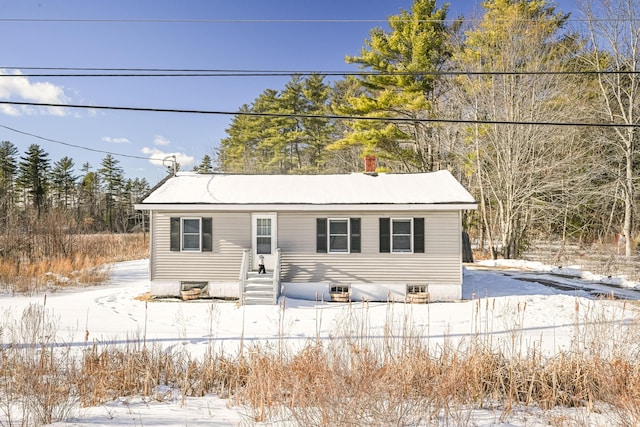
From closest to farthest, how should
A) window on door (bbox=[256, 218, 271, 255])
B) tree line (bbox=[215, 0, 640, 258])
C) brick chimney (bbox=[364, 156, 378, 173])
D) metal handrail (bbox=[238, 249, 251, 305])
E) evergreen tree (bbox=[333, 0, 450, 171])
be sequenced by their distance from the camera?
metal handrail (bbox=[238, 249, 251, 305])
window on door (bbox=[256, 218, 271, 255])
brick chimney (bbox=[364, 156, 378, 173])
tree line (bbox=[215, 0, 640, 258])
evergreen tree (bbox=[333, 0, 450, 171])

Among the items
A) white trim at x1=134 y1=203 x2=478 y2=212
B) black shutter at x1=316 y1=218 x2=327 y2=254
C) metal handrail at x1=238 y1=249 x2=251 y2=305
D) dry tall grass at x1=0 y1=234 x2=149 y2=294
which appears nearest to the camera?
metal handrail at x1=238 y1=249 x2=251 y2=305

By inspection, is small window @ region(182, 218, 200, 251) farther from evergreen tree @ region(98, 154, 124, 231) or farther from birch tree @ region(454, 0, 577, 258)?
evergreen tree @ region(98, 154, 124, 231)

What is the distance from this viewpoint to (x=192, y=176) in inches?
548

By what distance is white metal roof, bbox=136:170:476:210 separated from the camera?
1155 cm

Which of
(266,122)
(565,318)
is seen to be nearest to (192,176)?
(565,318)

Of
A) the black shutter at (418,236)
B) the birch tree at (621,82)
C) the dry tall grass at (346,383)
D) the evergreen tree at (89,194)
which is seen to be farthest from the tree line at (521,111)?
the evergreen tree at (89,194)

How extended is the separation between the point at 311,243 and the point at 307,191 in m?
2.00

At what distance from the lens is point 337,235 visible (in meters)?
11.8

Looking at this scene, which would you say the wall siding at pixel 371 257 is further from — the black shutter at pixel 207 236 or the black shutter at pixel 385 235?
the black shutter at pixel 207 236

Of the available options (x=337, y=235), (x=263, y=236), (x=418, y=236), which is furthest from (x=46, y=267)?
(x=418, y=236)

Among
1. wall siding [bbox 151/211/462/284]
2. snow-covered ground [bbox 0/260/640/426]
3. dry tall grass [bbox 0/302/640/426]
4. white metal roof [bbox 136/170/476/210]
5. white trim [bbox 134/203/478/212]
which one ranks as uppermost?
white metal roof [bbox 136/170/476/210]

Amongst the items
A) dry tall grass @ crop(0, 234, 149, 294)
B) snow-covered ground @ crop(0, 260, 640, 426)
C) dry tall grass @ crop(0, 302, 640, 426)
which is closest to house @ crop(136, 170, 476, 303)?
snow-covered ground @ crop(0, 260, 640, 426)

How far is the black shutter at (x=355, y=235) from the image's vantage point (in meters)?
11.7

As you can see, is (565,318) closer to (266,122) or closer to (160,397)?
(160,397)
